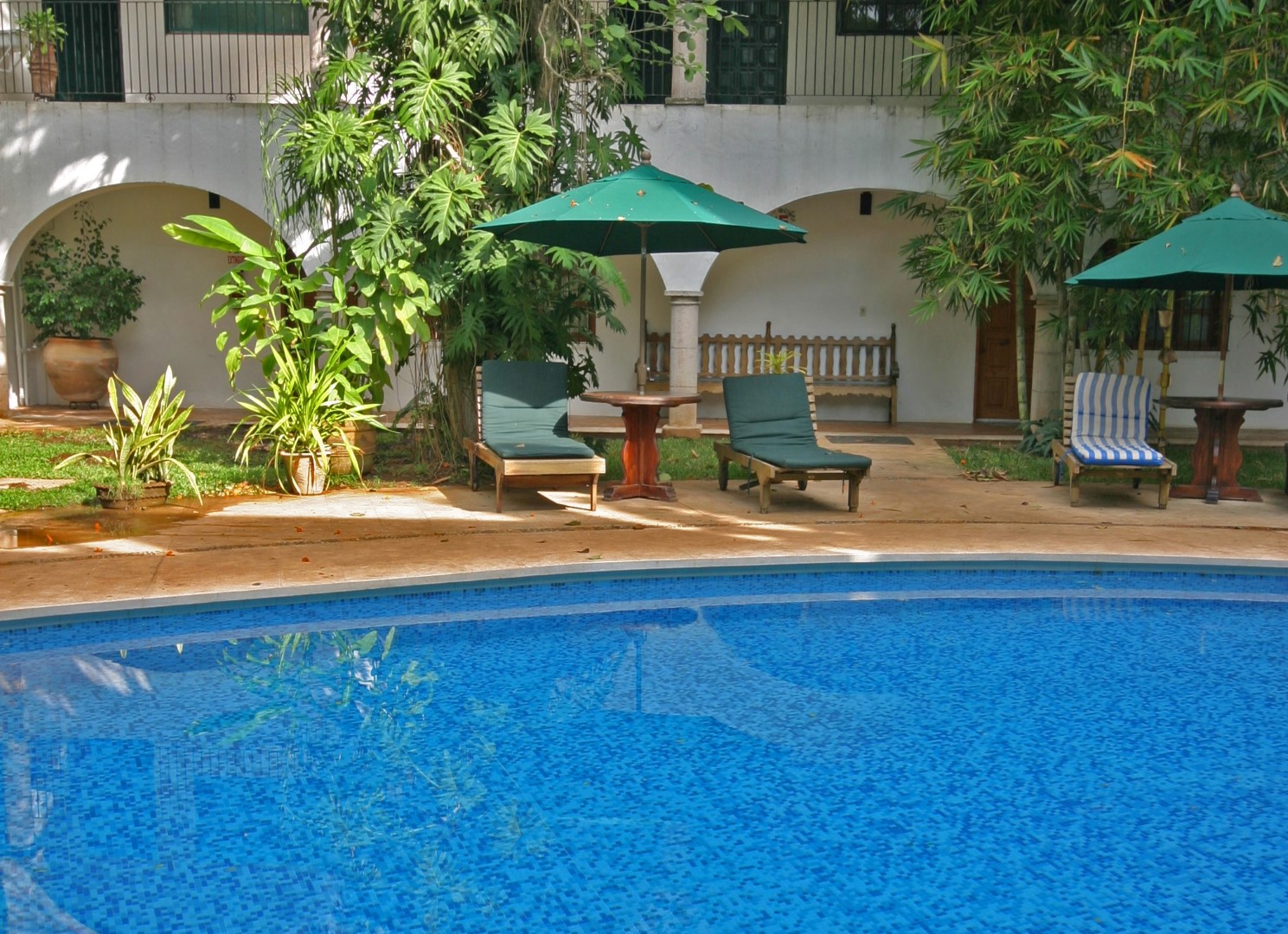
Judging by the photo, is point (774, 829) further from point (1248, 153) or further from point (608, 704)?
point (1248, 153)

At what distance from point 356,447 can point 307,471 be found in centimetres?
62

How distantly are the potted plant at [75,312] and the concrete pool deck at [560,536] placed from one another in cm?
745

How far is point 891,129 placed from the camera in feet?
46.1

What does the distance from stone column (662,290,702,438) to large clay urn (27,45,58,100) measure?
25.6ft

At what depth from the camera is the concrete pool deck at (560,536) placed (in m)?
6.75

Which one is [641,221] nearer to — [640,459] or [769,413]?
[640,459]

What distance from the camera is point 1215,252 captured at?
8875 millimetres

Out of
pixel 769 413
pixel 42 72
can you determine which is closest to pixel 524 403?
pixel 769 413

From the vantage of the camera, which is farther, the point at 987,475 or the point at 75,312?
the point at 75,312

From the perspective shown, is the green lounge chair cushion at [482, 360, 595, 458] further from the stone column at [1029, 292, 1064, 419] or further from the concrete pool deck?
the stone column at [1029, 292, 1064, 419]

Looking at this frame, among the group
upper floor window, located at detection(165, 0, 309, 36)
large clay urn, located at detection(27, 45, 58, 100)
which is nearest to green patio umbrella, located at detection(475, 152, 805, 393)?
upper floor window, located at detection(165, 0, 309, 36)

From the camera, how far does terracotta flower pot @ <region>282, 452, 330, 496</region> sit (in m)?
9.57

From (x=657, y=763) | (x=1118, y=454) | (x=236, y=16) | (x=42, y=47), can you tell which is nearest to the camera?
(x=657, y=763)

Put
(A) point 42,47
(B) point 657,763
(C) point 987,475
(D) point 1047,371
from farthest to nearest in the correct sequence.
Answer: (A) point 42,47
(D) point 1047,371
(C) point 987,475
(B) point 657,763
